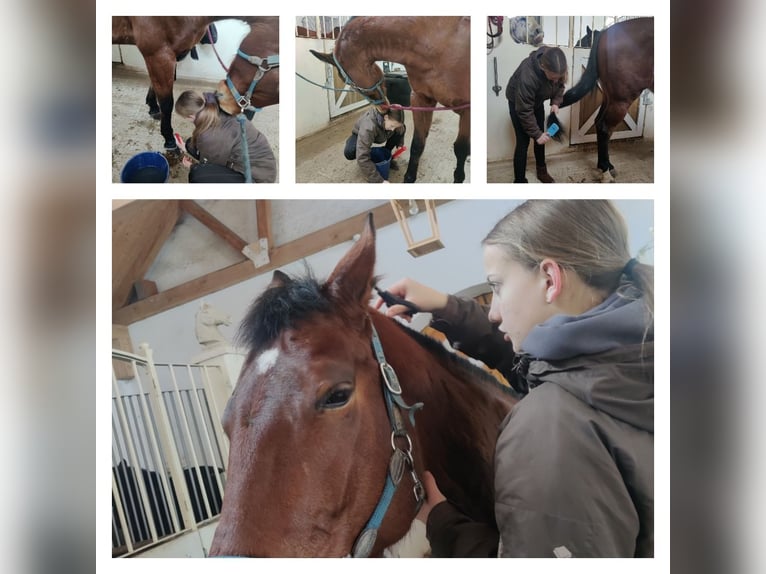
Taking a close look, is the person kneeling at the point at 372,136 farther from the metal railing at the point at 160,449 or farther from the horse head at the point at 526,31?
the metal railing at the point at 160,449

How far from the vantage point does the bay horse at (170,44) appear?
1466 mm

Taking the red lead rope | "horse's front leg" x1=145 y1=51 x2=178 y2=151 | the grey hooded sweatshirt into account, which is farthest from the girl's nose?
"horse's front leg" x1=145 y1=51 x2=178 y2=151

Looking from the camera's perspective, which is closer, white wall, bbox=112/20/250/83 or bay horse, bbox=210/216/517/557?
bay horse, bbox=210/216/517/557

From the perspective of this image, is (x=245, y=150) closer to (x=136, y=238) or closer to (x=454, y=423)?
(x=136, y=238)

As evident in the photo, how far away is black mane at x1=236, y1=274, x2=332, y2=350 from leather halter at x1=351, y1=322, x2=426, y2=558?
14 centimetres

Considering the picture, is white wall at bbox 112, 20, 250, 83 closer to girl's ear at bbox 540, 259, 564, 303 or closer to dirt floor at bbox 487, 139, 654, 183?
dirt floor at bbox 487, 139, 654, 183

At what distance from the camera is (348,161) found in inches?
58.3

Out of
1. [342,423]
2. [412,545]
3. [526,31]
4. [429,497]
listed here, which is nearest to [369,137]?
[526,31]

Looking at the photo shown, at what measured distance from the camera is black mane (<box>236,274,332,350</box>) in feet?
4.65

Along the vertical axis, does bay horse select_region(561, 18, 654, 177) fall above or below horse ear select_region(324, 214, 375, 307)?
above
